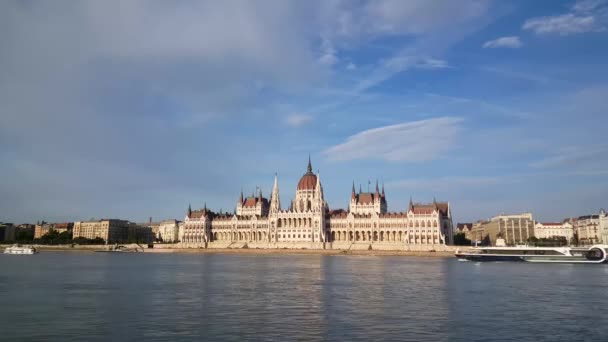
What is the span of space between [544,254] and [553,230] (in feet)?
335

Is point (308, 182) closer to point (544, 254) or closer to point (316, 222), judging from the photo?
point (316, 222)

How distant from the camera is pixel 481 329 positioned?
939 inches

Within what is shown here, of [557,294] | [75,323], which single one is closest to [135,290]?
[75,323]

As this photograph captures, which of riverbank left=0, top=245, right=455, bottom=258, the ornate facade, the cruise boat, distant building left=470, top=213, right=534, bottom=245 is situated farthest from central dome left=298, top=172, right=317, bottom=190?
the cruise boat

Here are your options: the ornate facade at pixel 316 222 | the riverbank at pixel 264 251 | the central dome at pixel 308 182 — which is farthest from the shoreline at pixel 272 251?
the central dome at pixel 308 182

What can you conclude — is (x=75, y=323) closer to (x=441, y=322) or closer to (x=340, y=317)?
(x=340, y=317)

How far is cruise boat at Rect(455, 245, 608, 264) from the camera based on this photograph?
276ft

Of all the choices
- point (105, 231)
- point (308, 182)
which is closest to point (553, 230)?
point (308, 182)

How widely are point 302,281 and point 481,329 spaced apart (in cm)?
2376

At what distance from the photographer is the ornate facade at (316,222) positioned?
454 ft

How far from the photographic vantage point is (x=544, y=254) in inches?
3526

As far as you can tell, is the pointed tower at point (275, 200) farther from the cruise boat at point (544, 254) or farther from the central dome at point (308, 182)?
the cruise boat at point (544, 254)

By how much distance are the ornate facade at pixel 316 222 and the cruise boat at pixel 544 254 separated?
39.3 metres

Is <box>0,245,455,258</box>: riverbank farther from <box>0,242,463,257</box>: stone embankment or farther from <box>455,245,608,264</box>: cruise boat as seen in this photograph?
<box>455,245,608,264</box>: cruise boat
